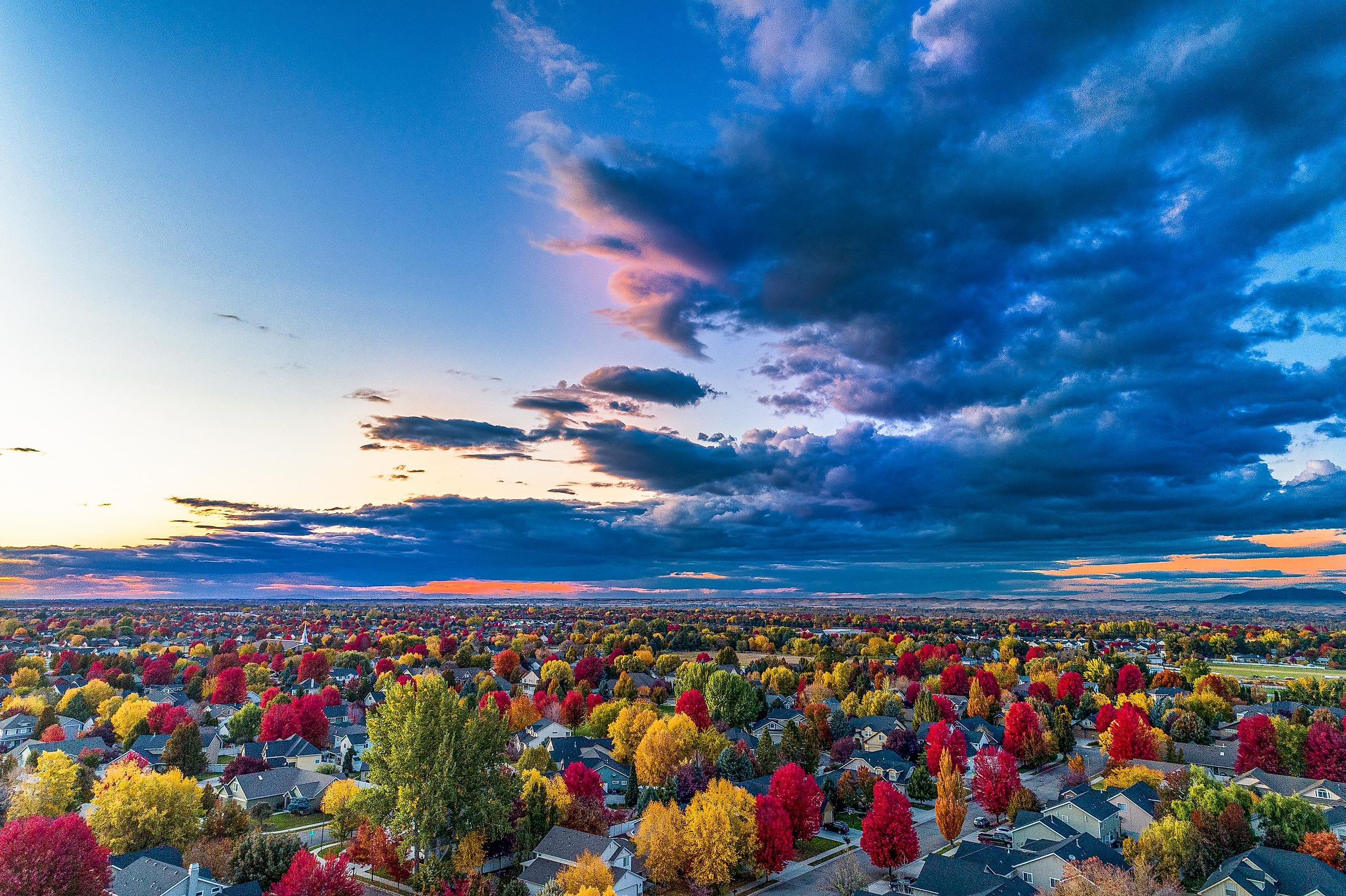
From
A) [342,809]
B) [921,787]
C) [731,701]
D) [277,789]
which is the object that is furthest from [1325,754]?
[277,789]

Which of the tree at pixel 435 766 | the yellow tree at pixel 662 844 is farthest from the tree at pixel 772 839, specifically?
the tree at pixel 435 766

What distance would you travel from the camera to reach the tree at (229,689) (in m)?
107

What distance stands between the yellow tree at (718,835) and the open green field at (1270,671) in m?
135

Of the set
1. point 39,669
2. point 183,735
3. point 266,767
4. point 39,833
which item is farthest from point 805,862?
point 39,669

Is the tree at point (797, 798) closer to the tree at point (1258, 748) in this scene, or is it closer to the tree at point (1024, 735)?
the tree at point (1024, 735)

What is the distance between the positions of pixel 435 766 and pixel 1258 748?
252ft

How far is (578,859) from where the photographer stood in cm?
4481

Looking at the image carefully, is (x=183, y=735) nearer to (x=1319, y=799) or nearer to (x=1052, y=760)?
(x=1052, y=760)

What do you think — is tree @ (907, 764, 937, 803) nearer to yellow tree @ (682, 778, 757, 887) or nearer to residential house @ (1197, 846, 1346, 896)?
residential house @ (1197, 846, 1346, 896)

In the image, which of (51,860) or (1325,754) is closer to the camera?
(51,860)

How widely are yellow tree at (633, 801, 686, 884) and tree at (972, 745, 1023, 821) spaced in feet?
94.5

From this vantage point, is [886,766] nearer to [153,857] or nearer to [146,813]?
[153,857]

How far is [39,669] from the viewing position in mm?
123000

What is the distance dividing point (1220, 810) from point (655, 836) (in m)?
39.6
